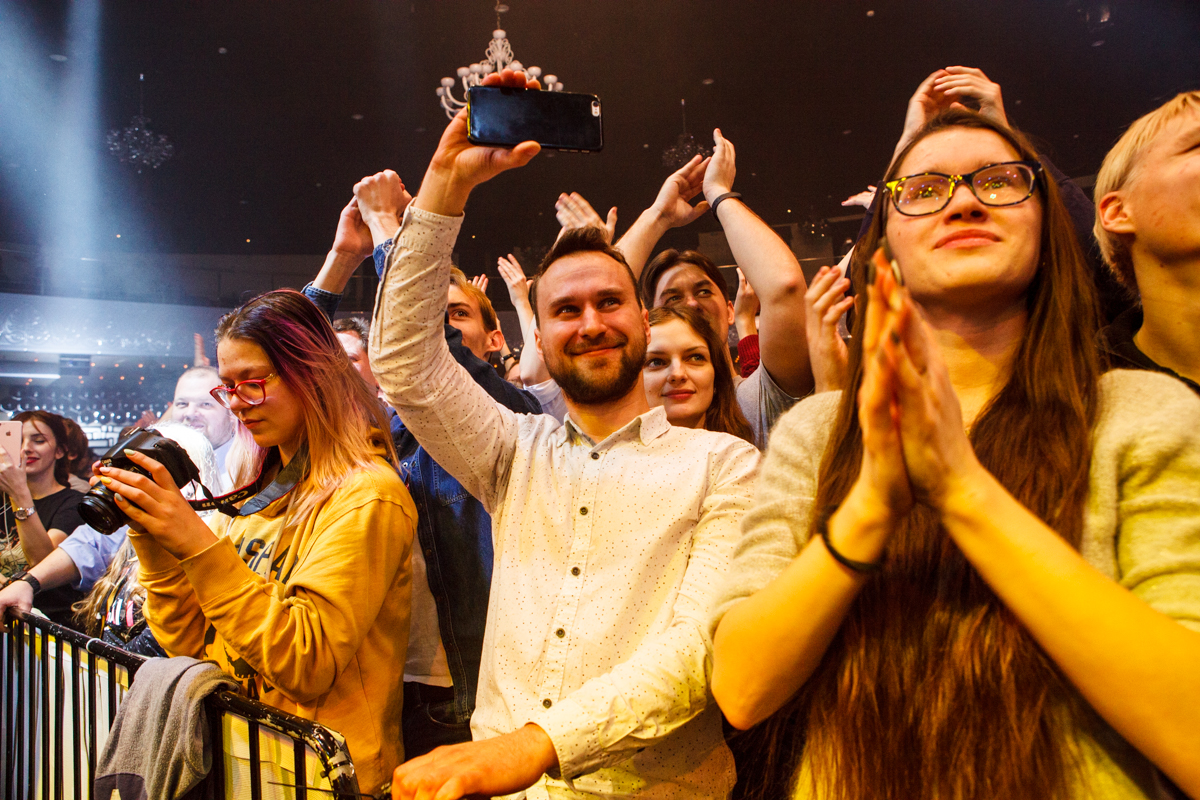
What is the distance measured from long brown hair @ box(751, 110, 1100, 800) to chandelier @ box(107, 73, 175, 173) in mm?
6606

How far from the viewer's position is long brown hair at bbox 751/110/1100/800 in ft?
2.23

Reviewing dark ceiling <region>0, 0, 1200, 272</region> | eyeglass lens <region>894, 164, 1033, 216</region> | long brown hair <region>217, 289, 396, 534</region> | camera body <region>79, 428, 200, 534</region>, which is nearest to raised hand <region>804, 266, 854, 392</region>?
eyeglass lens <region>894, 164, 1033, 216</region>

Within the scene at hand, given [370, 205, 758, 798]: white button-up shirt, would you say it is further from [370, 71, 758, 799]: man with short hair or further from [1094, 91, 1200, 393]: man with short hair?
[1094, 91, 1200, 393]: man with short hair

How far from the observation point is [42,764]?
1.84m

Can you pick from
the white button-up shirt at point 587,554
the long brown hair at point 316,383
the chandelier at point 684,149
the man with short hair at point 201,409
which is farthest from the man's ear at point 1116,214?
the chandelier at point 684,149

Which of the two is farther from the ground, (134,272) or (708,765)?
(134,272)

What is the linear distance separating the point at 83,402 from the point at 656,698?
9508 mm

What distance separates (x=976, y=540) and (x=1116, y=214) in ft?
2.43

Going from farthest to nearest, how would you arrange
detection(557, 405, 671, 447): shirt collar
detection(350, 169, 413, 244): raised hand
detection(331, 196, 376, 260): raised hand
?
detection(331, 196, 376, 260): raised hand < detection(350, 169, 413, 244): raised hand < detection(557, 405, 671, 447): shirt collar

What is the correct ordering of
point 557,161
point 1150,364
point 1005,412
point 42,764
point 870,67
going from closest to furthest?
point 1005,412 → point 1150,364 → point 42,764 → point 870,67 → point 557,161

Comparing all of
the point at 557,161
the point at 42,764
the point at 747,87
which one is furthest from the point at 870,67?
the point at 42,764

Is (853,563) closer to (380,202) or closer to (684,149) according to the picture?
(380,202)

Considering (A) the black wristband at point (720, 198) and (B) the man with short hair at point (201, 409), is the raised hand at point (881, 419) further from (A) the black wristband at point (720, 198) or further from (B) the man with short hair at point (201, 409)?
(B) the man with short hair at point (201, 409)

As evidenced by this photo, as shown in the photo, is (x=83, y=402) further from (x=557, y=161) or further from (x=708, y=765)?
(x=708, y=765)
